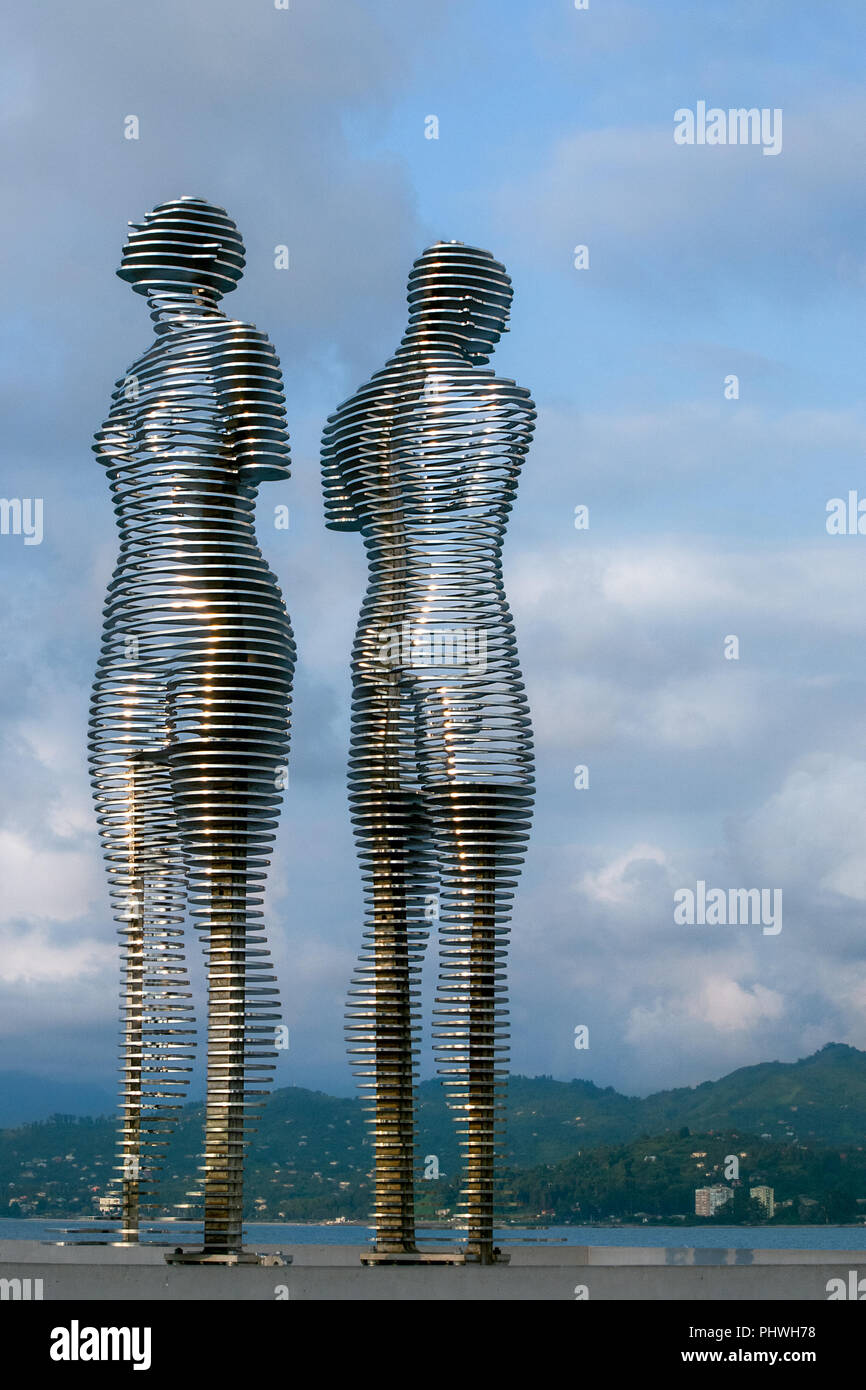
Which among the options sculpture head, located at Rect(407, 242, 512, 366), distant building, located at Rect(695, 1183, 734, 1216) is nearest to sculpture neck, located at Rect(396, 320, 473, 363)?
sculpture head, located at Rect(407, 242, 512, 366)

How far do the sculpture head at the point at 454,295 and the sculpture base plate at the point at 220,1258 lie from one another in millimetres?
15223

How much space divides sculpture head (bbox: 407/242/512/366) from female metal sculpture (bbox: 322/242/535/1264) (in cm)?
4

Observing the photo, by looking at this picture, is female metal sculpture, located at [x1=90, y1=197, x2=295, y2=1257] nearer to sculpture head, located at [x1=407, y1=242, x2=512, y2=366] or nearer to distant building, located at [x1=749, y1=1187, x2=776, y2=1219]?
sculpture head, located at [x1=407, y1=242, x2=512, y2=366]

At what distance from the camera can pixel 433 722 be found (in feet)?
114

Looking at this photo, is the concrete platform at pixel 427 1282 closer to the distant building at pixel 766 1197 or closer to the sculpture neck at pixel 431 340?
the sculpture neck at pixel 431 340

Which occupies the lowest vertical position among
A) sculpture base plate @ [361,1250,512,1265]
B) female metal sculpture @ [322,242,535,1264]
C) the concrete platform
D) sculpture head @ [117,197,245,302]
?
the concrete platform

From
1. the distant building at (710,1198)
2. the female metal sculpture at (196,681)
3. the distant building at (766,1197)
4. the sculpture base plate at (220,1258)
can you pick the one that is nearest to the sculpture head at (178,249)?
the female metal sculpture at (196,681)

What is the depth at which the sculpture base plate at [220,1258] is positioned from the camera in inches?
1272

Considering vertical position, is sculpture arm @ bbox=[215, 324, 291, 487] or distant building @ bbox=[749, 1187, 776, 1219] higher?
sculpture arm @ bbox=[215, 324, 291, 487]

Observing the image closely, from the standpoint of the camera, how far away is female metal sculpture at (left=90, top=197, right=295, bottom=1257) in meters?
33.3
